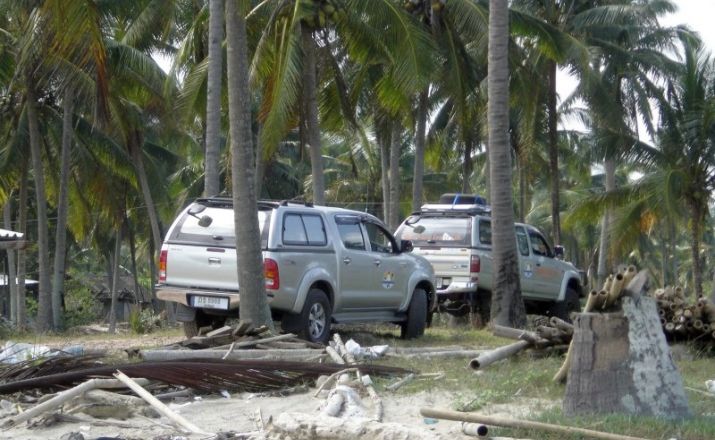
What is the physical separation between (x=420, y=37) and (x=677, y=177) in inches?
391

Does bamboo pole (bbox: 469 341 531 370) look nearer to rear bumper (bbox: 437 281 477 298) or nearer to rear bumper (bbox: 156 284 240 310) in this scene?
rear bumper (bbox: 156 284 240 310)

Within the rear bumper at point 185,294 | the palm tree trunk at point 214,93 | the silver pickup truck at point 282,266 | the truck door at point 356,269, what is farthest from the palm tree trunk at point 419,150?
the rear bumper at point 185,294

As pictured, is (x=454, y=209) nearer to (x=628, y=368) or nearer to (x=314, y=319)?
(x=314, y=319)

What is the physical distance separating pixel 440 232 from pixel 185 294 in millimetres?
6088

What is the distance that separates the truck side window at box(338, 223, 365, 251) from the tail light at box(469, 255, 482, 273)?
3.55 meters

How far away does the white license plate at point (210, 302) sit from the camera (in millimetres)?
13570

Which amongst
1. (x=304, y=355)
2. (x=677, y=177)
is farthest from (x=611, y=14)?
(x=304, y=355)

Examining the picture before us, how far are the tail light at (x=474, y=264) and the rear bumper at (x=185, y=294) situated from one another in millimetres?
5586

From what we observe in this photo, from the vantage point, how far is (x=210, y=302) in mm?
13609

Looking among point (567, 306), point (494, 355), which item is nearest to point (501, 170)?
point (567, 306)

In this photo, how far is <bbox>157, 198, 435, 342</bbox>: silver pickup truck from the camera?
13.5 meters

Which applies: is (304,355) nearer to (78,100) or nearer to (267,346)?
(267,346)

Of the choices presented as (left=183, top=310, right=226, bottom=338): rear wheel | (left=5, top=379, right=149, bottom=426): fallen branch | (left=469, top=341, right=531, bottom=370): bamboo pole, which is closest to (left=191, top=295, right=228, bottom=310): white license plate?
(left=183, top=310, right=226, bottom=338): rear wheel

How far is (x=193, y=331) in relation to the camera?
14133 millimetres
